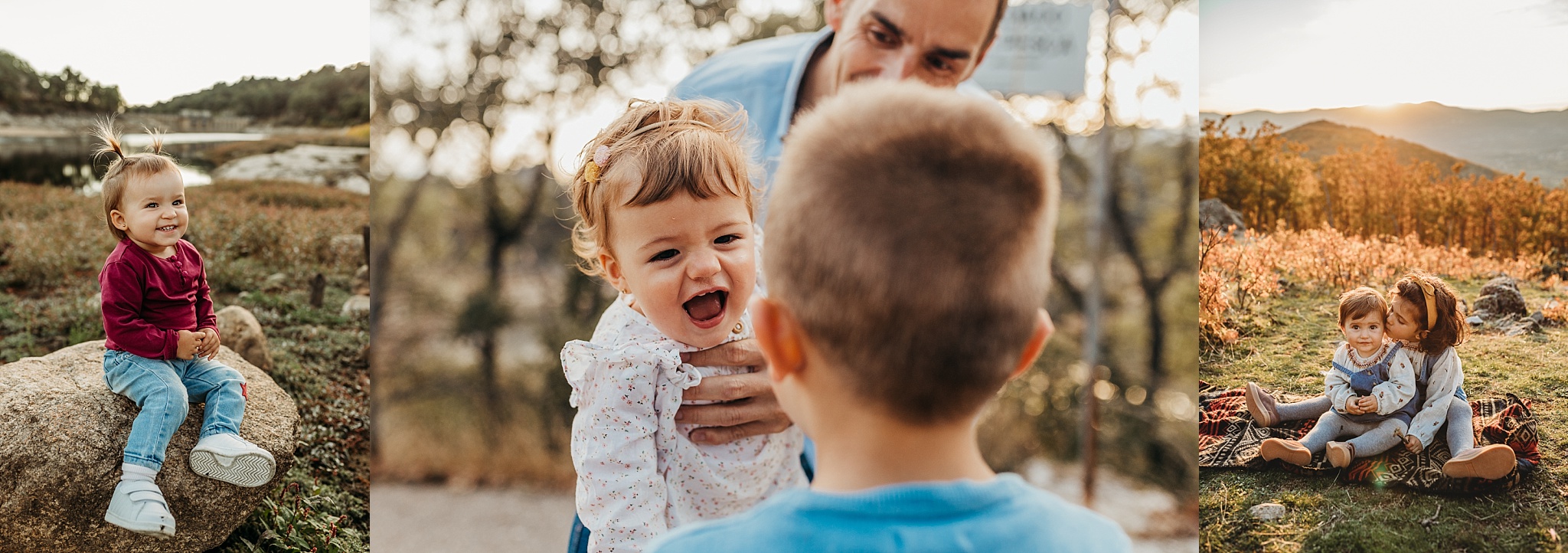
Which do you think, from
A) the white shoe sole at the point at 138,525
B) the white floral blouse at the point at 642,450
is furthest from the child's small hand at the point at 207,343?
the white floral blouse at the point at 642,450

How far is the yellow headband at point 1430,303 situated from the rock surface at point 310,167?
417cm

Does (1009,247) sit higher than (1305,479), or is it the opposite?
(1009,247)

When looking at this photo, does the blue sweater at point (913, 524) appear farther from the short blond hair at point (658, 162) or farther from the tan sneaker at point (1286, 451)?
the tan sneaker at point (1286, 451)

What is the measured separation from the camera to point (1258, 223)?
3025mm

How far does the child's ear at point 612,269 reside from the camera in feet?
6.84

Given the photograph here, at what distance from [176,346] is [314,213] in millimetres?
1606

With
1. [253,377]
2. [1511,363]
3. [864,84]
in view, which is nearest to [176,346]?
[253,377]

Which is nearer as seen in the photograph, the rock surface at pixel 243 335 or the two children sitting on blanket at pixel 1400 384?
the two children sitting on blanket at pixel 1400 384

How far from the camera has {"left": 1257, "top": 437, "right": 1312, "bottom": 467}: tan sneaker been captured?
2787 mm

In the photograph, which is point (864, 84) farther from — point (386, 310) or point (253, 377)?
point (386, 310)

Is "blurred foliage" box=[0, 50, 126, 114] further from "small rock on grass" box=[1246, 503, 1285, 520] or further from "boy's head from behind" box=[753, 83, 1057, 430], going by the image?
"small rock on grass" box=[1246, 503, 1285, 520]

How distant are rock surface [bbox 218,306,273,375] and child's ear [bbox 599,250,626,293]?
2390 mm

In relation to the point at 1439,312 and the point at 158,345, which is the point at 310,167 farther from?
the point at 1439,312

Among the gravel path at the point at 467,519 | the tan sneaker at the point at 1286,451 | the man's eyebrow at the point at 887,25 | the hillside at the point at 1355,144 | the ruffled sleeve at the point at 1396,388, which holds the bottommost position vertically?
the gravel path at the point at 467,519
